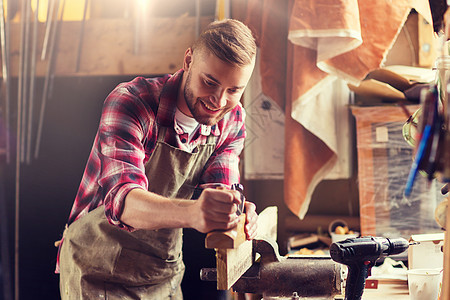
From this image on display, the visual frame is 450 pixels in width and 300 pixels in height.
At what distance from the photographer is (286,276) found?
1364 mm

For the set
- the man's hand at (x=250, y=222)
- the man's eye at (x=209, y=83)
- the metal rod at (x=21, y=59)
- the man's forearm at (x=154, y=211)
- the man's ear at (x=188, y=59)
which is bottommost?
the man's hand at (x=250, y=222)

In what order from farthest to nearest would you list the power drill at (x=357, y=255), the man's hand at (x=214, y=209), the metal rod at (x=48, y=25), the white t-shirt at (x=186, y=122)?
the metal rod at (x=48, y=25)
the white t-shirt at (x=186, y=122)
the power drill at (x=357, y=255)
the man's hand at (x=214, y=209)

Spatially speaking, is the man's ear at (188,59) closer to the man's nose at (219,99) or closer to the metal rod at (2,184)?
the man's nose at (219,99)

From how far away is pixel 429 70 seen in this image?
238cm

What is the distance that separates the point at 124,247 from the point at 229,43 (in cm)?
74

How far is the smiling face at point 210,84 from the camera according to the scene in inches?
53.4

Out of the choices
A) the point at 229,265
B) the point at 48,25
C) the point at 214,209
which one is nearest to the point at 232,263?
the point at 229,265

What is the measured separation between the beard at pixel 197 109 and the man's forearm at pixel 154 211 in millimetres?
339

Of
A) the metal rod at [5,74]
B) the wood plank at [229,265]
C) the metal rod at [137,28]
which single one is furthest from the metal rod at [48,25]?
the wood plank at [229,265]

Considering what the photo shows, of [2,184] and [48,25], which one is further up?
[48,25]

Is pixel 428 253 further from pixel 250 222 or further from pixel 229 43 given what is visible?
pixel 229 43

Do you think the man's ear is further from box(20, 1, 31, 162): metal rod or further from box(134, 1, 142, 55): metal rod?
box(20, 1, 31, 162): metal rod

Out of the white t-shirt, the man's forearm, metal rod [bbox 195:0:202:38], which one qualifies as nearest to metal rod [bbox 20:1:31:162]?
metal rod [bbox 195:0:202:38]

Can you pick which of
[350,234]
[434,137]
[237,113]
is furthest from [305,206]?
[434,137]
